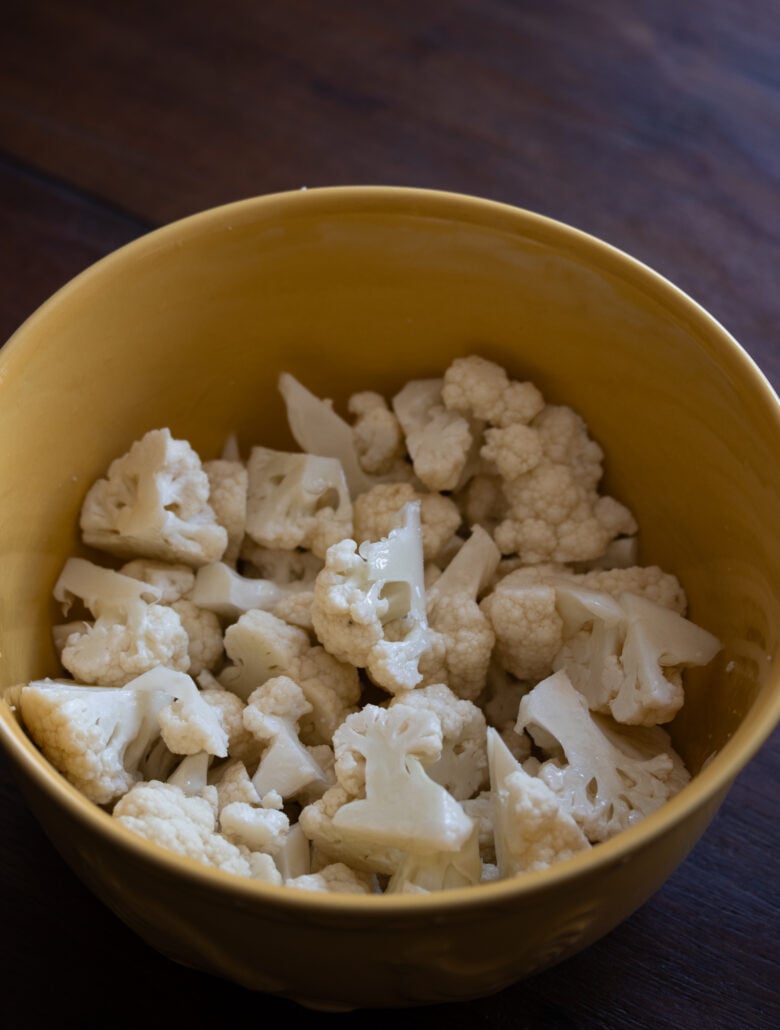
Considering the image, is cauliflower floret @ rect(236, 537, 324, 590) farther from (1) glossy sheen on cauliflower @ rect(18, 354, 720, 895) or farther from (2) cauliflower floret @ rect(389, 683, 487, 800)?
(2) cauliflower floret @ rect(389, 683, 487, 800)

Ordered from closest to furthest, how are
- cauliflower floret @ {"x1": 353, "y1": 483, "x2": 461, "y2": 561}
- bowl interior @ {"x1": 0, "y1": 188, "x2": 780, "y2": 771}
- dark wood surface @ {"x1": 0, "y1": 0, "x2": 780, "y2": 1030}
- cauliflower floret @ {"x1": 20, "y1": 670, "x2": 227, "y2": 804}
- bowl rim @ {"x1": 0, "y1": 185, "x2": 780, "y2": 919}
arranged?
bowl rim @ {"x1": 0, "y1": 185, "x2": 780, "y2": 919} → cauliflower floret @ {"x1": 20, "y1": 670, "x2": 227, "y2": 804} → bowl interior @ {"x1": 0, "y1": 188, "x2": 780, "y2": 771} → cauliflower floret @ {"x1": 353, "y1": 483, "x2": 461, "y2": 561} → dark wood surface @ {"x1": 0, "y1": 0, "x2": 780, "y2": 1030}

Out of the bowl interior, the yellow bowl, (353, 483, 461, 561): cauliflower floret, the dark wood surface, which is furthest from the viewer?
the dark wood surface

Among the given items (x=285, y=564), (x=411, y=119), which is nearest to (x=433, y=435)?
(x=285, y=564)

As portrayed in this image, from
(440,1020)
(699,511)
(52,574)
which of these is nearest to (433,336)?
(699,511)

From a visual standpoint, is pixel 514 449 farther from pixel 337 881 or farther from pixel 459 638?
pixel 337 881

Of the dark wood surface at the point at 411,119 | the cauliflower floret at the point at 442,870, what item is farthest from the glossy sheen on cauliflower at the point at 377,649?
the dark wood surface at the point at 411,119

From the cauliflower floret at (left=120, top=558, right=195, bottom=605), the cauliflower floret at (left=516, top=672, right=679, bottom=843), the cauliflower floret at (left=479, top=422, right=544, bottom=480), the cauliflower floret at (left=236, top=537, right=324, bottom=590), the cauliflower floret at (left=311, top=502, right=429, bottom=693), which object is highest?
the cauliflower floret at (left=479, top=422, right=544, bottom=480)

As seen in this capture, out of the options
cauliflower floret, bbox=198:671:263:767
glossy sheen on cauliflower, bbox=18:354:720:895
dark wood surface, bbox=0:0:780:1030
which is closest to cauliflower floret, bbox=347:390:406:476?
glossy sheen on cauliflower, bbox=18:354:720:895
